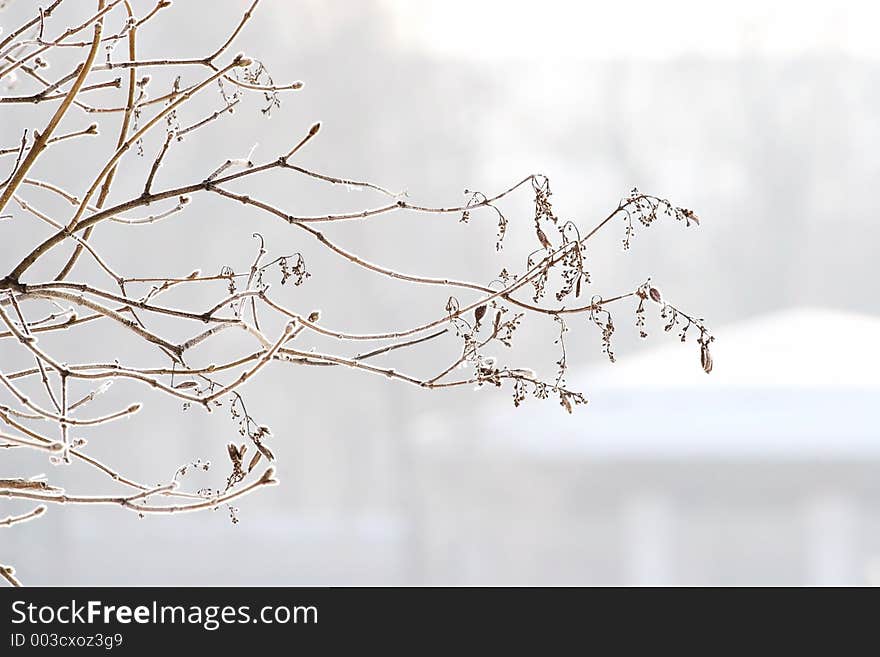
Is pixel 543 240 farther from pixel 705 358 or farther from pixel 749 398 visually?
pixel 749 398

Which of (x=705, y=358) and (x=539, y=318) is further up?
(x=539, y=318)

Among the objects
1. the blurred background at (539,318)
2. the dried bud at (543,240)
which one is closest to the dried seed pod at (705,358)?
the dried bud at (543,240)

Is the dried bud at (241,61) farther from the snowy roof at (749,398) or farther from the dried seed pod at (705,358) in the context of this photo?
the snowy roof at (749,398)

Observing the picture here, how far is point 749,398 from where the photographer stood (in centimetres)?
430

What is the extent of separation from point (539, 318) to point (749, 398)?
963 millimetres

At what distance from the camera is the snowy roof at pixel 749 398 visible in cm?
419

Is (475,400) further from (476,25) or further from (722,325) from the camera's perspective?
(476,25)

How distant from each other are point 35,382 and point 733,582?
296 cm

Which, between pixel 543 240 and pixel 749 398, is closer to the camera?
pixel 543 240

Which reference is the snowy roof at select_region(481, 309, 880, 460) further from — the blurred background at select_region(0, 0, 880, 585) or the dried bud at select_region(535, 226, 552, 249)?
the dried bud at select_region(535, 226, 552, 249)

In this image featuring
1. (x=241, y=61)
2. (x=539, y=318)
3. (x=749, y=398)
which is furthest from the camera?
(x=749, y=398)

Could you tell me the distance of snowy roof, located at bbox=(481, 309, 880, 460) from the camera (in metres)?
4.19

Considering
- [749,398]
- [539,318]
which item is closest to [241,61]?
[539,318]

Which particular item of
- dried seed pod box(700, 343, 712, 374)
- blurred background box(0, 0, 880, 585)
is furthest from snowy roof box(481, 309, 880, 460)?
dried seed pod box(700, 343, 712, 374)
